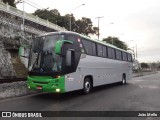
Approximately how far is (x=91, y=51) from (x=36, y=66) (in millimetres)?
4196

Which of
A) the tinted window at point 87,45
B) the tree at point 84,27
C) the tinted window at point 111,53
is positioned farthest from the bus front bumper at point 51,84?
the tree at point 84,27

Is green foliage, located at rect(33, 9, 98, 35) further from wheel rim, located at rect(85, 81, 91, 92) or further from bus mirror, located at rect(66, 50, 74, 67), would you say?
bus mirror, located at rect(66, 50, 74, 67)

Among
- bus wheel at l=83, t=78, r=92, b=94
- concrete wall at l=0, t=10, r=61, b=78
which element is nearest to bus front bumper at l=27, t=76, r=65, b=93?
bus wheel at l=83, t=78, r=92, b=94

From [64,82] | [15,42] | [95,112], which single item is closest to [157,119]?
[95,112]

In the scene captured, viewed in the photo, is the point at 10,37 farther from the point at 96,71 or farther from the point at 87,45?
the point at 87,45

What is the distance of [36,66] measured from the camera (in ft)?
36.8

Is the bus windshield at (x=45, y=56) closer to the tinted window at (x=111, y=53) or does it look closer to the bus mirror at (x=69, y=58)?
the bus mirror at (x=69, y=58)

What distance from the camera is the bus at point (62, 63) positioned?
10797 mm

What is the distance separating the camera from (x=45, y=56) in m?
11.1

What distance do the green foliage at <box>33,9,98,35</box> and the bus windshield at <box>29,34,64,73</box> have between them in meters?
45.7

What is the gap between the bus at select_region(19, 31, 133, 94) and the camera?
10.8 m

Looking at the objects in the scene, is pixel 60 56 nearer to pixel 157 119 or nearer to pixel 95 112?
pixel 95 112

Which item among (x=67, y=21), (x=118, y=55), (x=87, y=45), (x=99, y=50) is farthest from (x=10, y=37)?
(x=67, y=21)

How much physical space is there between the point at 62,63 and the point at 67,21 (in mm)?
48792
